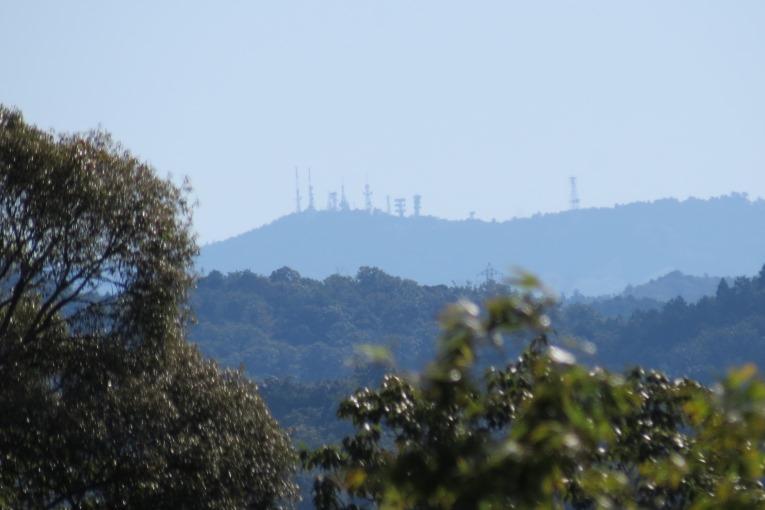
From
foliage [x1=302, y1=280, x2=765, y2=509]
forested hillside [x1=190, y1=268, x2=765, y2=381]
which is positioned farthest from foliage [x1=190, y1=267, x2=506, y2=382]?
foliage [x1=302, y1=280, x2=765, y2=509]

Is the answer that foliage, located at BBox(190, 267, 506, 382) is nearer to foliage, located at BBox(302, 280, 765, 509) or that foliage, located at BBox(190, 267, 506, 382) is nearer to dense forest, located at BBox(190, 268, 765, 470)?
dense forest, located at BBox(190, 268, 765, 470)

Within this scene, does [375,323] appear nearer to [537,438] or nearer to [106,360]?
[106,360]

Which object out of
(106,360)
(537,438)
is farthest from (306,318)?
(537,438)

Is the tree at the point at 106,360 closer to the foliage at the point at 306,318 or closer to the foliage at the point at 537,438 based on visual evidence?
the foliage at the point at 537,438

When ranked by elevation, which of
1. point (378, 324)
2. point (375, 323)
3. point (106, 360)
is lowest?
point (378, 324)

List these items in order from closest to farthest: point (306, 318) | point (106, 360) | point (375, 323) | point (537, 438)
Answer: point (537, 438)
point (106, 360)
point (375, 323)
point (306, 318)

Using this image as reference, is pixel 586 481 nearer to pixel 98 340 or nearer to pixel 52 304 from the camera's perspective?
pixel 98 340

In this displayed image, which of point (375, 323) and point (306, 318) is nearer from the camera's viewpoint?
point (375, 323)

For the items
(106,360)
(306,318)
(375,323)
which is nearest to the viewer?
(106,360)

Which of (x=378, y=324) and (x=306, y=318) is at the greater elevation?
(x=306, y=318)
